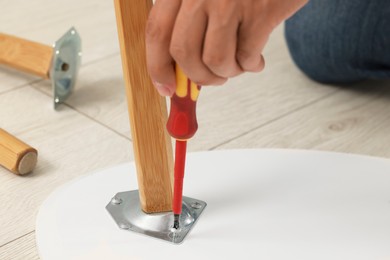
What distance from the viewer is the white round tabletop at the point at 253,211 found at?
0.61 meters

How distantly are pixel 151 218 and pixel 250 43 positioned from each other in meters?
0.25

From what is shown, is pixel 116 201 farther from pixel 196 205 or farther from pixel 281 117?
pixel 281 117

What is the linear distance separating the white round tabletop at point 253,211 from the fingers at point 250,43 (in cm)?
20

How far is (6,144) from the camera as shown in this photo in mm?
755

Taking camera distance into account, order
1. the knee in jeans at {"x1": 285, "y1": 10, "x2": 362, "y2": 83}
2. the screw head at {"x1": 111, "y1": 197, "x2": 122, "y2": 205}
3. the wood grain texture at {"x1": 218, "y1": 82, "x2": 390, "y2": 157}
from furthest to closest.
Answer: the knee in jeans at {"x1": 285, "y1": 10, "x2": 362, "y2": 83} → the wood grain texture at {"x1": 218, "y1": 82, "x2": 390, "y2": 157} → the screw head at {"x1": 111, "y1": 197, "x2": 122, "y2": 205}

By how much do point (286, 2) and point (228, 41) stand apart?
2.0 inches

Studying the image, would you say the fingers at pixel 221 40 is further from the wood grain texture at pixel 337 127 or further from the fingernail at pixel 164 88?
the wood grain texture at pixel 337 127

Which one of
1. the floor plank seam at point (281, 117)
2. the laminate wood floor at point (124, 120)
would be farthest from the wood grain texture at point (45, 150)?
the floor plank seam at point (281, 117)

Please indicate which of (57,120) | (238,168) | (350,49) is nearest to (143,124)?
(238,168)

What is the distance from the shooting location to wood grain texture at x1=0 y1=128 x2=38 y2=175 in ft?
2.46

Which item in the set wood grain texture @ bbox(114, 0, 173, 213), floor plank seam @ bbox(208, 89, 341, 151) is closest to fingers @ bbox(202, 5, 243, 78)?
wood grain texture @ bbox(114, 0, 173, 213)

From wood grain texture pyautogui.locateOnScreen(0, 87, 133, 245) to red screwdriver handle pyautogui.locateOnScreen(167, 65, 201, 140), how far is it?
0.22 meters

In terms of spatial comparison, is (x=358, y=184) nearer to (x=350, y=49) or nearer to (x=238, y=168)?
(x=238, y=168)

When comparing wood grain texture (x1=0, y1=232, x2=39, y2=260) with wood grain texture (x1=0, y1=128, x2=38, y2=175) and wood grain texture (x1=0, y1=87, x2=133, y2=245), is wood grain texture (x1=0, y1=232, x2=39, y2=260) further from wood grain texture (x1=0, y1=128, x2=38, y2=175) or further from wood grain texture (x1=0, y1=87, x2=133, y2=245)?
wood grain texture (x1=0, y1=128, x2=38, y2=175)
